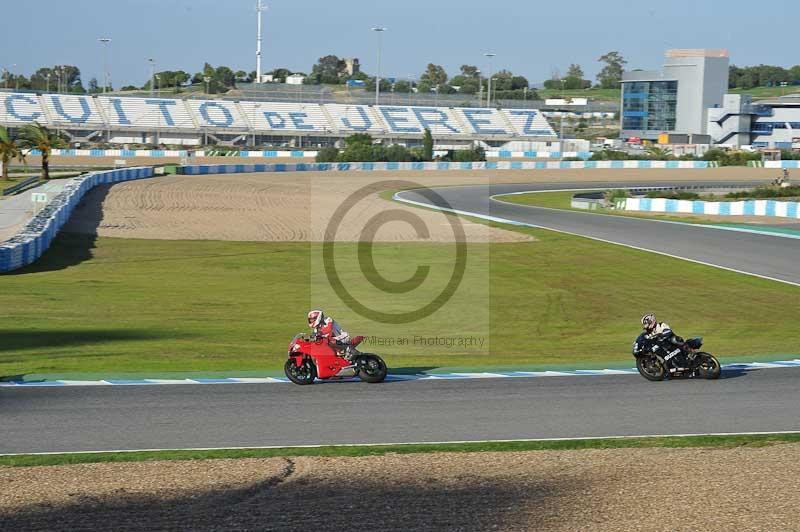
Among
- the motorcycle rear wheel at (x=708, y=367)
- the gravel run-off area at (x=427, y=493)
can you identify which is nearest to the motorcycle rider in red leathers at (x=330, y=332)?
the gravel run-off area at (x=427, y=493)

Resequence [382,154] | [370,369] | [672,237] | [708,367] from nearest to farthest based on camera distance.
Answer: [370,369]
[708,367]
[672,237]
[382,154]

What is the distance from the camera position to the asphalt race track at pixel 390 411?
46.2 ft

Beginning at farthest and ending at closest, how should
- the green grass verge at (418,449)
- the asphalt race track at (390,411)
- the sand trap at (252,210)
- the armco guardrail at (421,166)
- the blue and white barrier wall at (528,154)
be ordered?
the blue and white barrier wall at (528,154) < the armco guardrail at (421,166) < the sand trap at (252,210) < the asphalt race track at (390,411) < the green grass verge at (418,449)

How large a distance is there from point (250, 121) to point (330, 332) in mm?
128276

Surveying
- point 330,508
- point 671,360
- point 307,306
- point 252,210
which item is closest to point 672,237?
point 252,210

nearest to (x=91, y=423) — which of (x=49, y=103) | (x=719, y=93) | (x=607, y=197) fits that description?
(x=607, y=197)

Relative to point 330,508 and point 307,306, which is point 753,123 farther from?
point 330,508

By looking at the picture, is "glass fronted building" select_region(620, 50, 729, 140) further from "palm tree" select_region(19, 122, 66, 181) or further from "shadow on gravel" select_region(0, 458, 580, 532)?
"shadow on gravel" select_region(0, 458, 580, 532)

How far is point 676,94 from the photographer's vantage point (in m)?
147

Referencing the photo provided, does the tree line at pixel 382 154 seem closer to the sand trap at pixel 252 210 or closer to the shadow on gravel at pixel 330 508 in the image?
the sand trap at pixel 252 210

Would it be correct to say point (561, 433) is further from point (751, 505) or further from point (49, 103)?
point (49, 103)

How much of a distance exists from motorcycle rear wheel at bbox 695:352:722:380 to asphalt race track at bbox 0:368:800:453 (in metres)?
0.20

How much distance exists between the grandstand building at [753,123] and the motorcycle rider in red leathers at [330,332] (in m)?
127

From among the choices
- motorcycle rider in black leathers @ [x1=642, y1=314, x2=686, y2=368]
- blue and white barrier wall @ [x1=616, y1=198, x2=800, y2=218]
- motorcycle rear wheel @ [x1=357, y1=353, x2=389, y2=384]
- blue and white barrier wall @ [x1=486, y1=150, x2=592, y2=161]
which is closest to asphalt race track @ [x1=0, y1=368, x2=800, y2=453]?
motorcycle rear wheel @ [x1=357, y1=353, x2=389, y2=384]
